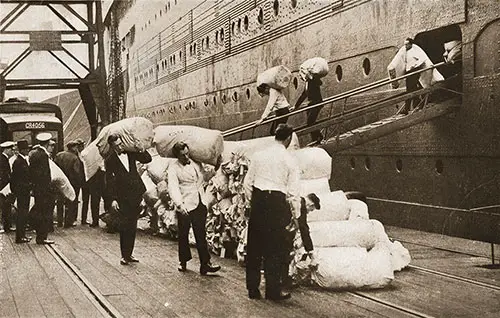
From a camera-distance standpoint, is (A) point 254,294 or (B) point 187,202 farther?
(B) point 187,202

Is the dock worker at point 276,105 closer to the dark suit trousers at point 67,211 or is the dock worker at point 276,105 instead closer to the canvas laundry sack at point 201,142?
the canvas laundry sack at point 201,142

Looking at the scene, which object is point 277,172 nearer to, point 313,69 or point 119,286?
point 119,286

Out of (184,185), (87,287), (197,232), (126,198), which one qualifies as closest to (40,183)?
(126,198)

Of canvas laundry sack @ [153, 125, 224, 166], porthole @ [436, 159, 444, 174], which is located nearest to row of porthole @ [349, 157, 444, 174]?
porthole @ [436, 159, 444, 174]

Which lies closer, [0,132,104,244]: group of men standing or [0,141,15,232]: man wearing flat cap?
[0,132,104,244]: group of men standing

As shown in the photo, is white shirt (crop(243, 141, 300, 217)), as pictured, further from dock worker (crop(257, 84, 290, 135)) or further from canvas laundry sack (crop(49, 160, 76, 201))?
canvas laundry sack (crop(49, 160, 76, 201))

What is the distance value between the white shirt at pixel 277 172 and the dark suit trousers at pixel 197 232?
5.29ft

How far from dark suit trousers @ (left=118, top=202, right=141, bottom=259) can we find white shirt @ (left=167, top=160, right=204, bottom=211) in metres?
1.10

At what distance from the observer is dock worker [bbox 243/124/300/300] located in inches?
263

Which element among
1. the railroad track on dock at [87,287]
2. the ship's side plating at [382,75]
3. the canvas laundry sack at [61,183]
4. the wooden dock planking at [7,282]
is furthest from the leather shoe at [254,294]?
the canvas laundry sack at [61,183]

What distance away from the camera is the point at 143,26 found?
30359 millimetres

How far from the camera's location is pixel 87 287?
24.8ft

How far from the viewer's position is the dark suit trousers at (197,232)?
8156mm

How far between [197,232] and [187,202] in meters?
0.34
